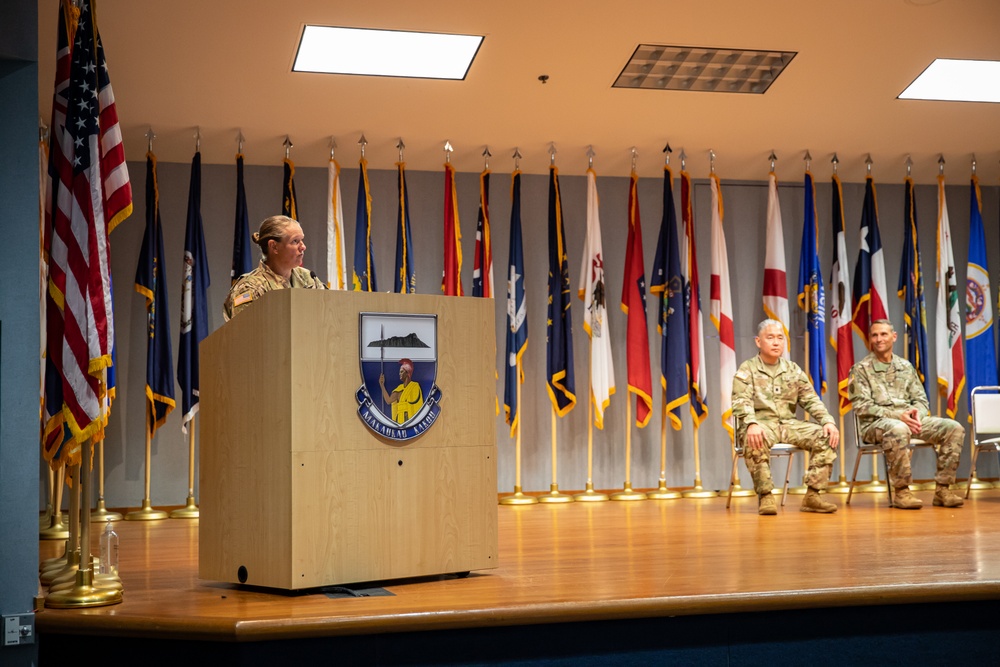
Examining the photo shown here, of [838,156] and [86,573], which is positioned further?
[838,156]

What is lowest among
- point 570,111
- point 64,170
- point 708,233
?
point 64,170

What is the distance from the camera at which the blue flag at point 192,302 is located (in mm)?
7613

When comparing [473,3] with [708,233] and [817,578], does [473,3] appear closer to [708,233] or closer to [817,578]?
[708,233]

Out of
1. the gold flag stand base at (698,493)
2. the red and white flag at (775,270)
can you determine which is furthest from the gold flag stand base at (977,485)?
the gold flag stand base at (698,493)

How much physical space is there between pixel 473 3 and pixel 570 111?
1.51 m

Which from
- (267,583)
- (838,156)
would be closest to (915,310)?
(838,156)

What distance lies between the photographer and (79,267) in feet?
12.1

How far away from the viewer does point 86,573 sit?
3.49m

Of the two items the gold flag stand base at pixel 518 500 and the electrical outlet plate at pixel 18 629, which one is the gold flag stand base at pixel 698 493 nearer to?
the gold flag stand base at pixel 518 500

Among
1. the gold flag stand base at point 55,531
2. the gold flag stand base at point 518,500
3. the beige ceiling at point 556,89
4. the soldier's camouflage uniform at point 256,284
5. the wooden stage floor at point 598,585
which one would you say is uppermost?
the beige ceiling at point 556,89

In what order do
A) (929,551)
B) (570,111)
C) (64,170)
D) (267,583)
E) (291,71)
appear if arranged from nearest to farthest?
1. (267,583)
2. (64,170)
3. (929,551)
4. (291,71)
5. (570,111)

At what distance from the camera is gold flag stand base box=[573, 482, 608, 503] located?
8320 millimetres

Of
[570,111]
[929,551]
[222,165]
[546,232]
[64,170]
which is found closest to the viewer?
[64,170]

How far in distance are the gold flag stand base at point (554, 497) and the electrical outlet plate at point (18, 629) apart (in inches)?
206
